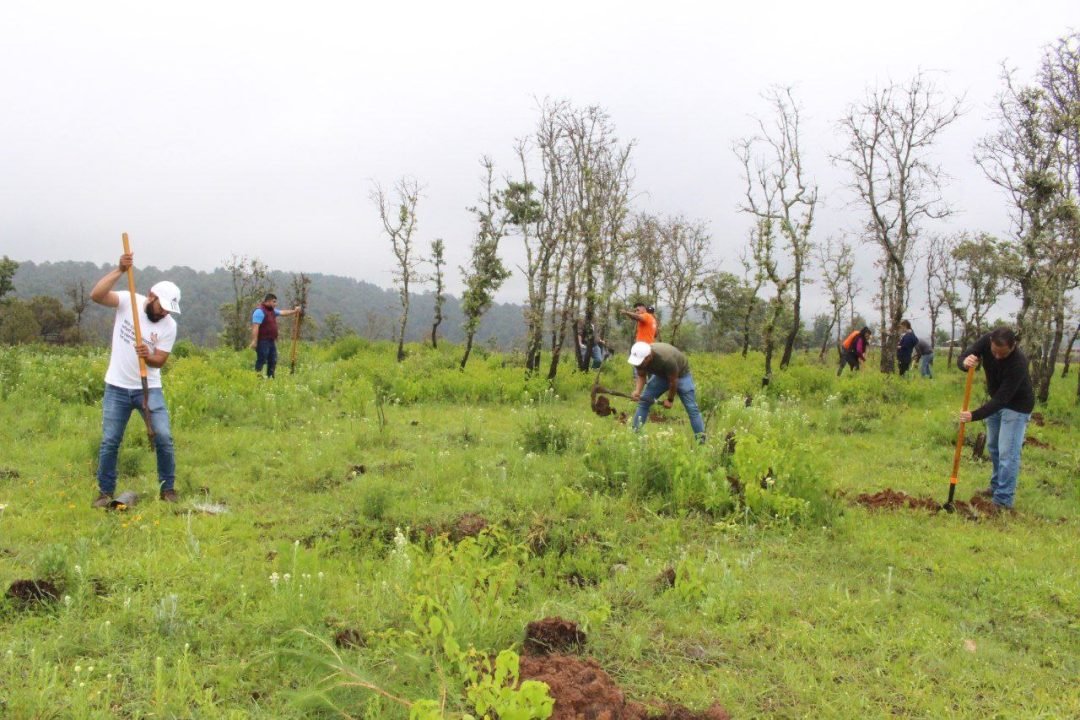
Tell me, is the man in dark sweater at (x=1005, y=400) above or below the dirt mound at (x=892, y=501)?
above

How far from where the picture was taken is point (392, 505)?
5652mm

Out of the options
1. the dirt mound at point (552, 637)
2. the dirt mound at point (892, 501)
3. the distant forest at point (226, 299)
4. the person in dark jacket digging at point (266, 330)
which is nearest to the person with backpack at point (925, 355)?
the dirt mound at point (892, 501)

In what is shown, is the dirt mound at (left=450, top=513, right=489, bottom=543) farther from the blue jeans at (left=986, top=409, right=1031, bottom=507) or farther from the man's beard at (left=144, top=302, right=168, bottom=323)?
the blue jeans at (left=986, top=409, right=1031, bottom=507)

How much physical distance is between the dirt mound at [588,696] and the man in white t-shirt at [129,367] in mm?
4115

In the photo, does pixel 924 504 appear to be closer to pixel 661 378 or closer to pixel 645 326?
pixel 661 378

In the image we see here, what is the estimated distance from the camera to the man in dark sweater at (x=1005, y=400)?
20.7 feet

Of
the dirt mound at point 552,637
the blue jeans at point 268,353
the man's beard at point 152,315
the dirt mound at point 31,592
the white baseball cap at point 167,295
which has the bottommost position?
the dirt mound at point 31,592

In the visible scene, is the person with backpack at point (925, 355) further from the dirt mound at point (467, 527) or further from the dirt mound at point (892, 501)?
the dirt mound at point (467, 527)

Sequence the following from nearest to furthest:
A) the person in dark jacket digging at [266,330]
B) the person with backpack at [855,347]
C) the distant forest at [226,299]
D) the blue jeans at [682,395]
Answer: the blue jeans at [682,395], the person in dark jacket digging at [266,330], the person with backpack at [855,347], the distant forest at [226,299]

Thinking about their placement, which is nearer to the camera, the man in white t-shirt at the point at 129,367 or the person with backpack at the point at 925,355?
the man in white t-shirt at the point at 129,367

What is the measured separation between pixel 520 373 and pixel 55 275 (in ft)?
404

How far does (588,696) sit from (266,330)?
36.8 ft

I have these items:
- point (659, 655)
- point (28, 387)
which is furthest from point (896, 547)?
point (28, 387)

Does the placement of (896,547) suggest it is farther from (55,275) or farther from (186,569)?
(55,275)
